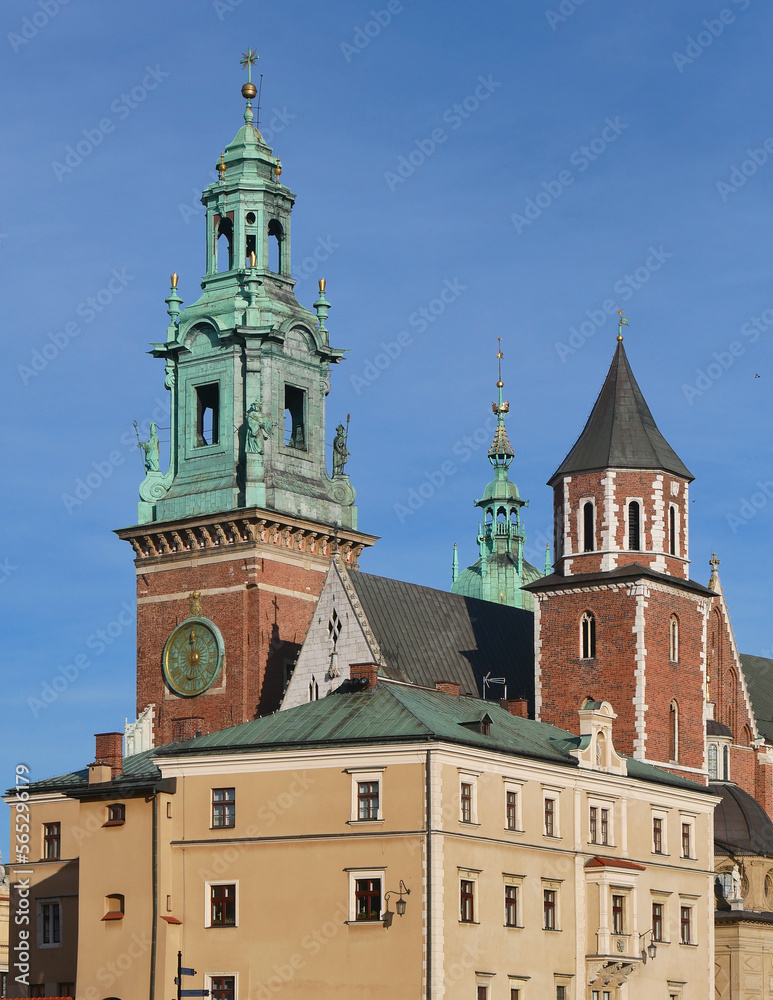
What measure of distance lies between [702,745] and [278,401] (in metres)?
24.5

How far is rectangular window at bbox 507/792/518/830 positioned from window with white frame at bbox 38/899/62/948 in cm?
1731

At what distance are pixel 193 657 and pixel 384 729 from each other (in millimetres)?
27240

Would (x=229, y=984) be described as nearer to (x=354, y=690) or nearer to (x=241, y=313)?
(x=354, y=690)

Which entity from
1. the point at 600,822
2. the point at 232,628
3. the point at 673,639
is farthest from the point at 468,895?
the point at 232,628

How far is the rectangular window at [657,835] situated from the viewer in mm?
90375

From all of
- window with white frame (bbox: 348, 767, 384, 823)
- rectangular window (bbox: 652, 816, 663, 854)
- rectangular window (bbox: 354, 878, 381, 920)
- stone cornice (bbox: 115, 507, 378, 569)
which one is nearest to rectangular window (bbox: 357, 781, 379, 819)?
window with white frame (bbox: 348, 767, 384, 823)

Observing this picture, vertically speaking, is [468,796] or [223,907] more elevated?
[468,796]

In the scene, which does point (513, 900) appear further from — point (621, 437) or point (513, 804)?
point (621, 437)

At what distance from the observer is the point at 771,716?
12019 centimetres

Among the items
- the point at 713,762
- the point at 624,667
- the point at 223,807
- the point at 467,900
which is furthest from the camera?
the point at 713,762

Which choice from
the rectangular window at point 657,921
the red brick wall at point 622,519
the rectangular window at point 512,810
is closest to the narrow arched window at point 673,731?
the red brick wall at point 622,519

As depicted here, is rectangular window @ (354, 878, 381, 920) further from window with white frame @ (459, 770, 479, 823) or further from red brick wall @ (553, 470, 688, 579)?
red brick wall @ (553, 470, 688, 579)

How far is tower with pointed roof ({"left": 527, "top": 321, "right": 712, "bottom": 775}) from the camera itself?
325ft

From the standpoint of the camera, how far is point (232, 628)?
349ft
